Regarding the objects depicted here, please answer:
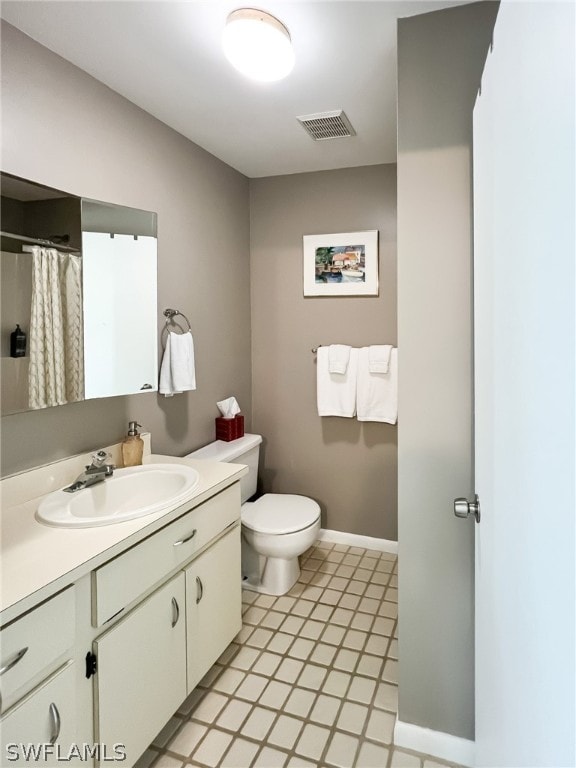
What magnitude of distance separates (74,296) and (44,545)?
0.87 meters

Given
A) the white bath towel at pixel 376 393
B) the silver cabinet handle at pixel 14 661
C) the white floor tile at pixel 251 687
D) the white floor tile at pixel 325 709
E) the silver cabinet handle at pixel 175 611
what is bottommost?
the white floor tile at pixel 325 709

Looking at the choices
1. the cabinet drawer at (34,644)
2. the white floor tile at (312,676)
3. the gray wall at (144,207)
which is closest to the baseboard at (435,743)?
the white floor tile at (312,676)

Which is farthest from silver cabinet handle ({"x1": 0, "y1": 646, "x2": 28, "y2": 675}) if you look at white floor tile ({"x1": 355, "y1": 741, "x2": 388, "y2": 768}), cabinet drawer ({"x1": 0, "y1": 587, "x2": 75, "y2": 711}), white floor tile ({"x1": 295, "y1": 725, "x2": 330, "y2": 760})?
white floor tile ({"x1": 355, "y1": 741, "x2": 388, "y2": 768})

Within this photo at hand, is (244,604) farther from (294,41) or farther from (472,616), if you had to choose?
(294,41)

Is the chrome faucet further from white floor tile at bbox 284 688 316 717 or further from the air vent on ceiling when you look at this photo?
the air vent on ceiling

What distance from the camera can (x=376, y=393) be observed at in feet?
9.08

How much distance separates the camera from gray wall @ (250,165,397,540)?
2824mm

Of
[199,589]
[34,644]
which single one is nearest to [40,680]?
[34,644]

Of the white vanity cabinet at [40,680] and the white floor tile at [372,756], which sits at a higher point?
the white vanity cabinet at [40,680]

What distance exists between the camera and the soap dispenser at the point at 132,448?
1.92m

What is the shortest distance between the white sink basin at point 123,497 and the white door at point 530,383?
1021 mm

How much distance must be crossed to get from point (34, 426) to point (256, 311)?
5.87ft

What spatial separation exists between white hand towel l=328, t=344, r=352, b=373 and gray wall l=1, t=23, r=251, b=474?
60 centimetres
